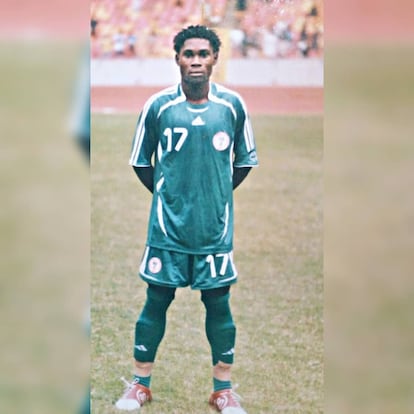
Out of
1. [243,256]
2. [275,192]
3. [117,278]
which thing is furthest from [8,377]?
[275,192]

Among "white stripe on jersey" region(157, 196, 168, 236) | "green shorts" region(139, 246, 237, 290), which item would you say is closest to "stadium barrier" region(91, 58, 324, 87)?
"white stripe on jersey" region(157, 196, 168, 236)

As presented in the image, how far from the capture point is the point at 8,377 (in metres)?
2.68

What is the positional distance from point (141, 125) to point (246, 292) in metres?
0.61

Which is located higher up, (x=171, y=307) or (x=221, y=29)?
(x=221, y=29)

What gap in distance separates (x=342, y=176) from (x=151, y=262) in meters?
0.74

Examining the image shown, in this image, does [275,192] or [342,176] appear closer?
[275,192]

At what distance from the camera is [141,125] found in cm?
261

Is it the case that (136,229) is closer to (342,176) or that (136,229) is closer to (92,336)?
(92,336)

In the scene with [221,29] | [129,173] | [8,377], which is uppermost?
[221,29]

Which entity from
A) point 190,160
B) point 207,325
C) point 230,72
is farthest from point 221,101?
point 207,325

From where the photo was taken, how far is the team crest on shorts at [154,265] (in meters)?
2.61

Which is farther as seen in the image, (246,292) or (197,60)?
(246,292)

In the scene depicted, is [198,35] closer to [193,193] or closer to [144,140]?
[144,140]

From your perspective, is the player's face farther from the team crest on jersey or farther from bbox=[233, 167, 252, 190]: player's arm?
bbox=[233, 167, 252, 190]: player's arm
